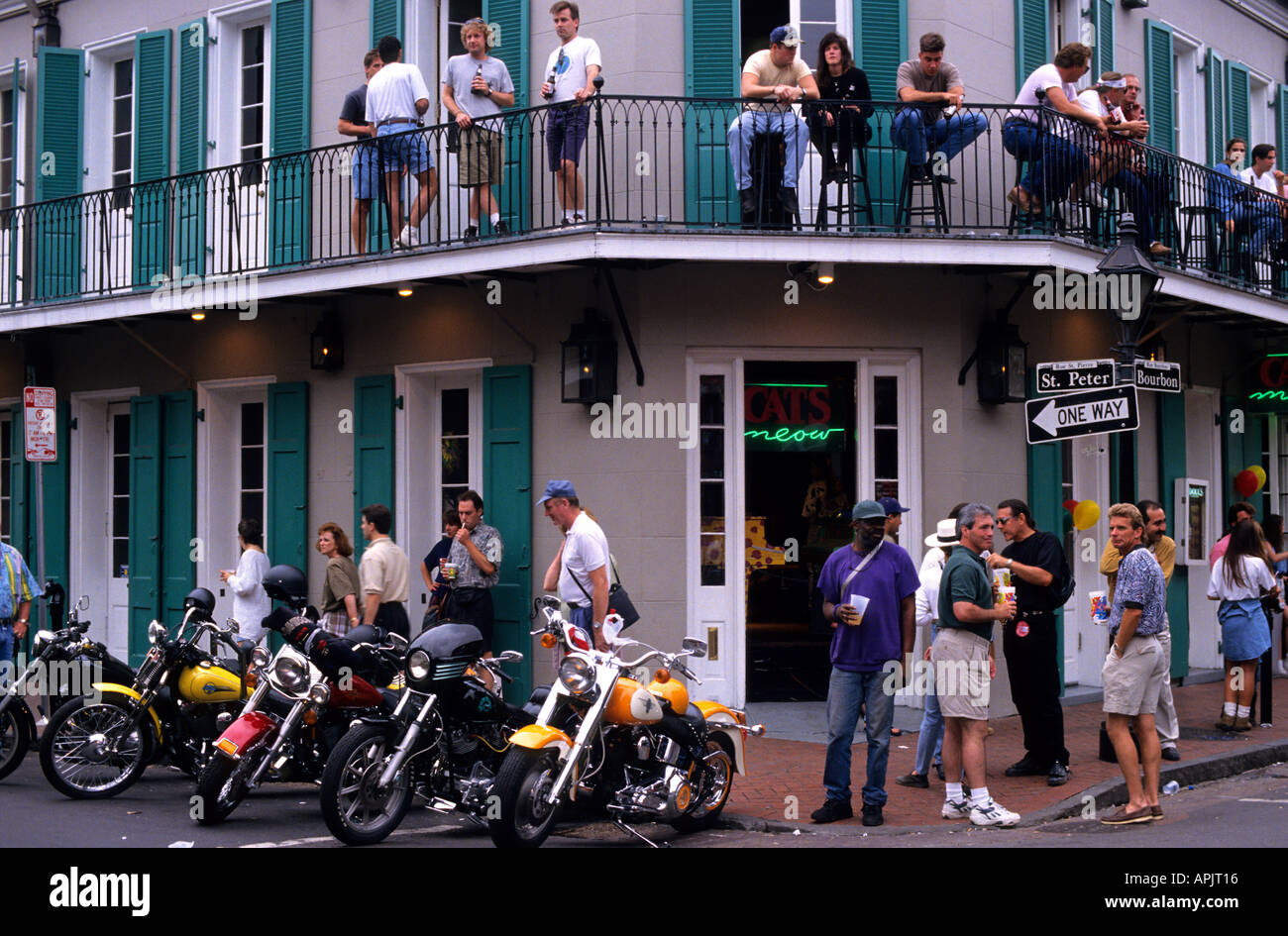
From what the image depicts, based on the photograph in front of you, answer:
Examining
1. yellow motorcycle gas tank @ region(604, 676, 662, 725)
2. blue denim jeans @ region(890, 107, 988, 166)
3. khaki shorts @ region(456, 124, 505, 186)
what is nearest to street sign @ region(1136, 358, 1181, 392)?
blue denim jeans @ region(890, 107, 988, 166)

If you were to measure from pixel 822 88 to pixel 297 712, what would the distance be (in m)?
6.68

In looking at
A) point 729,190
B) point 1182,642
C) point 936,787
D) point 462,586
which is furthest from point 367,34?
point 1182,642

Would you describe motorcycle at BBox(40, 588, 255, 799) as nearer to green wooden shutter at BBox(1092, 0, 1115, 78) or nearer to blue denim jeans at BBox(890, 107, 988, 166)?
blue denim jeans at BBox(890, 107, 988, 166)

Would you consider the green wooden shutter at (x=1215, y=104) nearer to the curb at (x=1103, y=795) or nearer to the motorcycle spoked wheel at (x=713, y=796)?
the curb at (x=1103, y=795)

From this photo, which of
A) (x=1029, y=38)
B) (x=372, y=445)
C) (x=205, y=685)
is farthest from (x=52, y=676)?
(x=1029, y=38)

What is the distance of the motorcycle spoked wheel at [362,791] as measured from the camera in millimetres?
7473

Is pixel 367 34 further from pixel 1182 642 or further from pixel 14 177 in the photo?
pixel 1182 642

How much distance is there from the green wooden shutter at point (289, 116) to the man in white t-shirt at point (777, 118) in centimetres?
440

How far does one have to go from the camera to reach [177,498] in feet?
48.9

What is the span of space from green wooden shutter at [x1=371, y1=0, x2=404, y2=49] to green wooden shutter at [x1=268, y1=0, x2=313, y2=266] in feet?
2.71

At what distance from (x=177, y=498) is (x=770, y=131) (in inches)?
289

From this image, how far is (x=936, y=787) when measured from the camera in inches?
378

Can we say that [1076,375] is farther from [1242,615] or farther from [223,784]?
[223,784]

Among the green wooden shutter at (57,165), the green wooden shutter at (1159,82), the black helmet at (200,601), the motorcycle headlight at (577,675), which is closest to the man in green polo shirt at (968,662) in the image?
the motorcycle headlight at (577,675)
